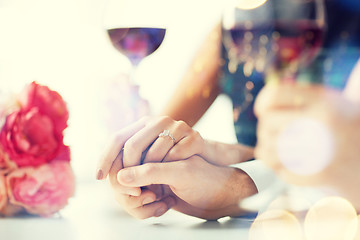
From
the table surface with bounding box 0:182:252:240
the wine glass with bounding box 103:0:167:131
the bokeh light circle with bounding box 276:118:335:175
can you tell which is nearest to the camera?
the bokeh light circle with bounding box 276:118:335:175

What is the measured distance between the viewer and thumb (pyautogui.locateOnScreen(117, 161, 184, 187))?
0.64 meters

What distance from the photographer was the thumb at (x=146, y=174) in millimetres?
637

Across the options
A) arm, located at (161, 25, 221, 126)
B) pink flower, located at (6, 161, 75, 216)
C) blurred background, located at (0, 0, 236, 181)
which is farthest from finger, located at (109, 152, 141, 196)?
blurred background, located at (0, 0, 236, 181)

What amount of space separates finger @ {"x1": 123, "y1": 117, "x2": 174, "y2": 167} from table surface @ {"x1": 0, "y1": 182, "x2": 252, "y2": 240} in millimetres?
98

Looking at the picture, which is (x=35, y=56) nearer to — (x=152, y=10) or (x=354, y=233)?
(x=152, y=10)

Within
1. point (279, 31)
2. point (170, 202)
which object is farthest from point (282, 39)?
point (170, 202)

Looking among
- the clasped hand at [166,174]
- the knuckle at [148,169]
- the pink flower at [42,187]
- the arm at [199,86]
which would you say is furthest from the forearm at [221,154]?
the arm at [199,86]

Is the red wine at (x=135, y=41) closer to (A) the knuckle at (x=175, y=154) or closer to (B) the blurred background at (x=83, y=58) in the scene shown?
(A) the knuckle at (x=175, y=154)

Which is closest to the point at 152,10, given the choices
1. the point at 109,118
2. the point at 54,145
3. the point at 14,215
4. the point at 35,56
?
the point at 109,118

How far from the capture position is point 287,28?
2.81 feet

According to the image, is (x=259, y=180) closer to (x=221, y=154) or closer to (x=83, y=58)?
(x=221, y=154)

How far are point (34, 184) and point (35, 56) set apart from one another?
839mm

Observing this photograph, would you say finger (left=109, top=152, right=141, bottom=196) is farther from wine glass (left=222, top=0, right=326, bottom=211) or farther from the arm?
the arm

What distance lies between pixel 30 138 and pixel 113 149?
169 millimetres
